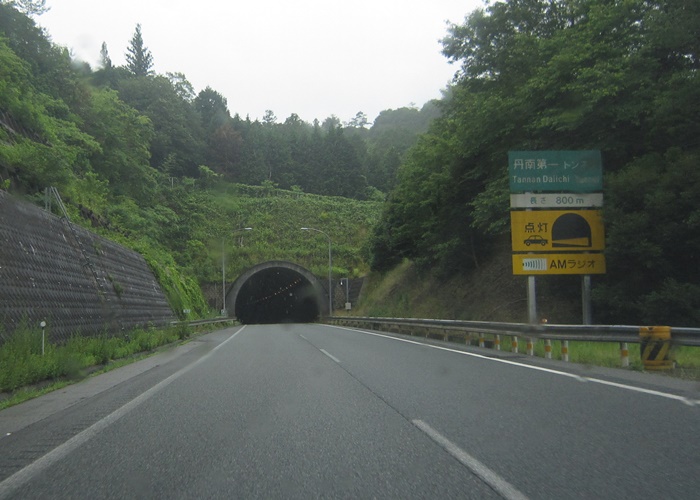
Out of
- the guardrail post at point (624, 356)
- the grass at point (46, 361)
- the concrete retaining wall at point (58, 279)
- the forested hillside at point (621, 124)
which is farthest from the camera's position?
the forested hillside at point (621, 124)

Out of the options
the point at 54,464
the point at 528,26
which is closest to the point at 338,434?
the point at 54,464

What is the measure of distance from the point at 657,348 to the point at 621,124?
42.0ft

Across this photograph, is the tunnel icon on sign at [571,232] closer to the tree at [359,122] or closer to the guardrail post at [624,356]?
the guardrail post at [624,356]

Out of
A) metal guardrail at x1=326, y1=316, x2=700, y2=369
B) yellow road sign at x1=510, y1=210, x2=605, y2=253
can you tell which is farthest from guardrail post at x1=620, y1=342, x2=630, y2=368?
yellow road sign at x1=510, y1=210, x2=605, y2=253

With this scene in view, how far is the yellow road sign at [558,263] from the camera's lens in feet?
62.7

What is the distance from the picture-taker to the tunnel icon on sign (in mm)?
19344

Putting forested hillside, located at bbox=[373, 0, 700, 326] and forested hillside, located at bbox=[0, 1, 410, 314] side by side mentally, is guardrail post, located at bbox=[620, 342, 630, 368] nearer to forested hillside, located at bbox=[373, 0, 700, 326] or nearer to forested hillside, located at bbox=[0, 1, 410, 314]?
forested hillside, located at bbox=[373, 0, 700, 326]

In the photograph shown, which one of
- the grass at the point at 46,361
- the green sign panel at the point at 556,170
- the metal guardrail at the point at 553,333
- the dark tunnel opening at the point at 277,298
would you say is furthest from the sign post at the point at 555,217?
the dark tunnel opening at the point at 277,298

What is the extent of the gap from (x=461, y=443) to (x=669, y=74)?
18.9 metres

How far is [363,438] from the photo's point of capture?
6.05m

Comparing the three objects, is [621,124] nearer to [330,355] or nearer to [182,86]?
[330,355]

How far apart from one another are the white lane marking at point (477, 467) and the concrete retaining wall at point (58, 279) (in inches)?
362

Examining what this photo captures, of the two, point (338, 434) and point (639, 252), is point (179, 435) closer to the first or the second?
point (338, 434)

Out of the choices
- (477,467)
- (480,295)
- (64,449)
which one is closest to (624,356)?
(477,467)
